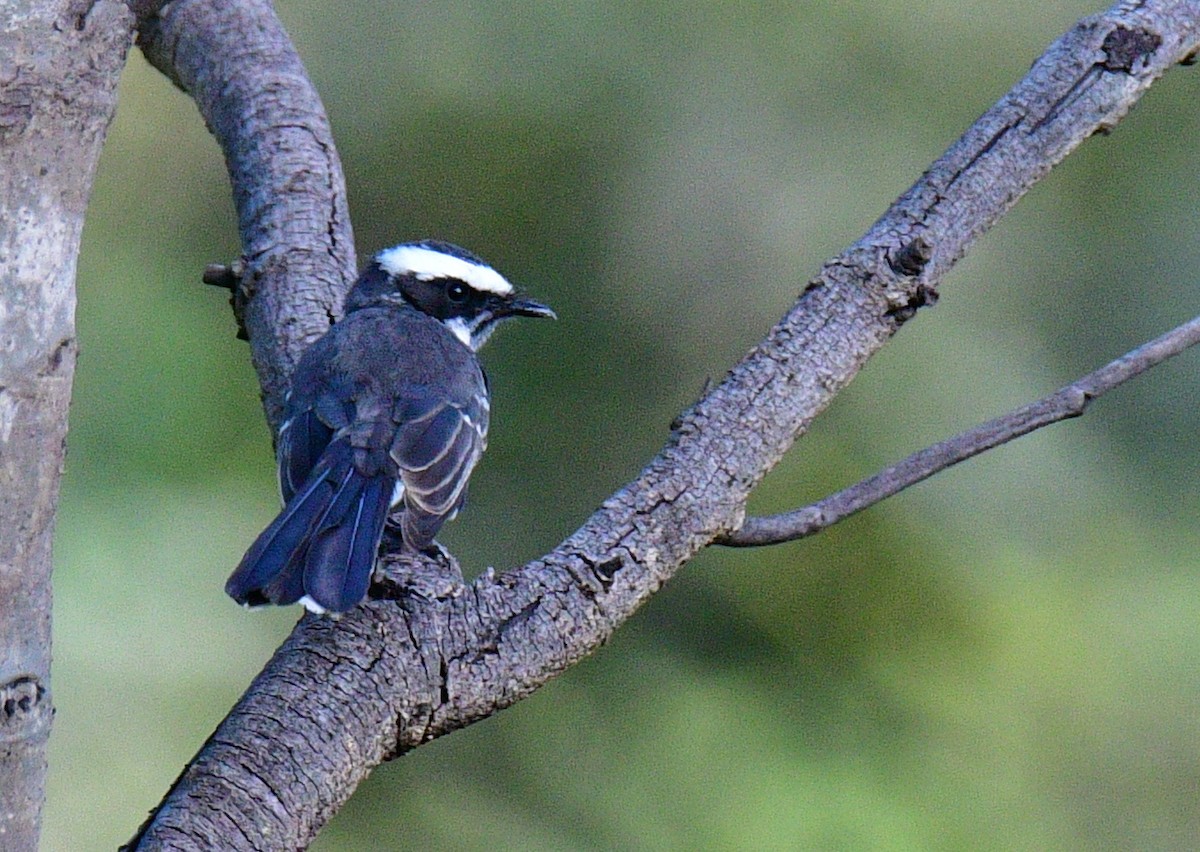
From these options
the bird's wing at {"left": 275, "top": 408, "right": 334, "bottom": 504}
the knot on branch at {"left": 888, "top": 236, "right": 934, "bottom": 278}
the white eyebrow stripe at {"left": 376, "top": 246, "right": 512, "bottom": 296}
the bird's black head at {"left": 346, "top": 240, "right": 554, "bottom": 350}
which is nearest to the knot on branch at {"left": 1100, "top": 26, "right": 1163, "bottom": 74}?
the knot on branch at {"left": 888, "top": 236, "right": 934, "bottom": 278}

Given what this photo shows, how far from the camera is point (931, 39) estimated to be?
16.2 ft

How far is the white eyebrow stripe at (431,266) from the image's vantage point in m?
3.24

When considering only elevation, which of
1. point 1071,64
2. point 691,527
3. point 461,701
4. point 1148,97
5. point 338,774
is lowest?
point 338,774

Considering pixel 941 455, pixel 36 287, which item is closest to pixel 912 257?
pixel 941 455

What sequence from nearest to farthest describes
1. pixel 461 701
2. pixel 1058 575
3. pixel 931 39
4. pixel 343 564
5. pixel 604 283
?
pixel 461 701, pixel 343 564, pixel 1058 575, pixel 604 283, pixel 931 39

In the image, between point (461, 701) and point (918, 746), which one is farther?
point (918, 746)

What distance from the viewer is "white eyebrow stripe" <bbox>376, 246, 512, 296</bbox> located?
3244mm

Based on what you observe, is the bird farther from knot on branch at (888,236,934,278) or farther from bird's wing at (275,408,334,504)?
knot on branch at (888,236,934,278)

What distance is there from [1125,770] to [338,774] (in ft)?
9.28

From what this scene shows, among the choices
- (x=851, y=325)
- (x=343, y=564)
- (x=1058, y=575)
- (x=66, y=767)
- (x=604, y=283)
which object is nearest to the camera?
(x=343, y=564)

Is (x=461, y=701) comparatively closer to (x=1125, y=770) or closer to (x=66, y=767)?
(x=66, y=767)

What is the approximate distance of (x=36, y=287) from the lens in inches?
53.3

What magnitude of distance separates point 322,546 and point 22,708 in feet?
2.58

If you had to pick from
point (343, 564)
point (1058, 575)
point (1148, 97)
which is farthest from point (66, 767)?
point (1148, 97)
